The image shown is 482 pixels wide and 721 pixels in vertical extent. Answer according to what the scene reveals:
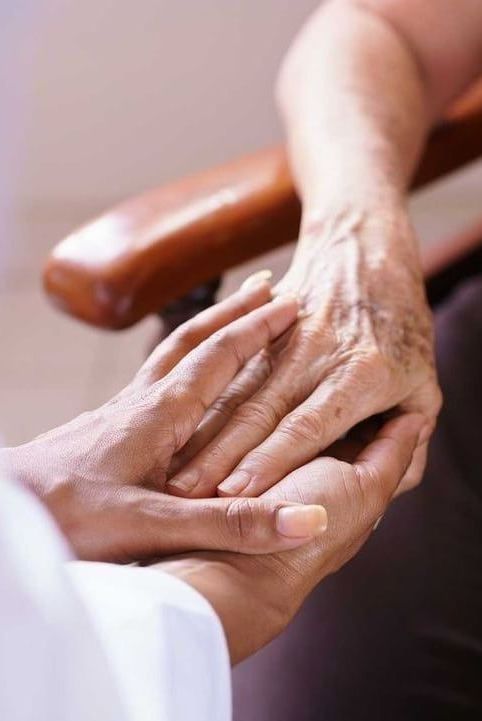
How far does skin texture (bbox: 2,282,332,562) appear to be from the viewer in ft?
2.08

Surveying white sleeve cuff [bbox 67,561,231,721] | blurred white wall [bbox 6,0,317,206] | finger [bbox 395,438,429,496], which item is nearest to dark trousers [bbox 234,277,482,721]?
finger [bbox 395,438,429,496]

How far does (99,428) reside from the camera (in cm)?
68

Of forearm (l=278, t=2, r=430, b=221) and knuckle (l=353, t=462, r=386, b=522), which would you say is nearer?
knuckle (l=353, t=462, r=386, b=522)

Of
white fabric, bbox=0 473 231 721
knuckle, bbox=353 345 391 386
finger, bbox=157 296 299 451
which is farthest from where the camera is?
knuckle, bbox=353 345 391 386

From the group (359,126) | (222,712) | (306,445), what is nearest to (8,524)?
(222,712)

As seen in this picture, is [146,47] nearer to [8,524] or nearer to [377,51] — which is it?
[377,51]

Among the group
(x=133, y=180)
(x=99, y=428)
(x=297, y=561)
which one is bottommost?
(x=133, y=180)

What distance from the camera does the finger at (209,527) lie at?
635 millimetres

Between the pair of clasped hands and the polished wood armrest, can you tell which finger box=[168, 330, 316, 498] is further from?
the polished wood armrest

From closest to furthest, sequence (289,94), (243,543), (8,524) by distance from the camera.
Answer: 1. (8,524)
2. (243,543)
3. (289,94)

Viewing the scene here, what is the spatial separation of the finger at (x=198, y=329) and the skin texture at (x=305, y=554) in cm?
13

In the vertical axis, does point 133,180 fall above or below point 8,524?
below

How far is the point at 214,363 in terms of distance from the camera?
2.44 ft

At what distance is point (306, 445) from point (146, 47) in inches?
63.1
